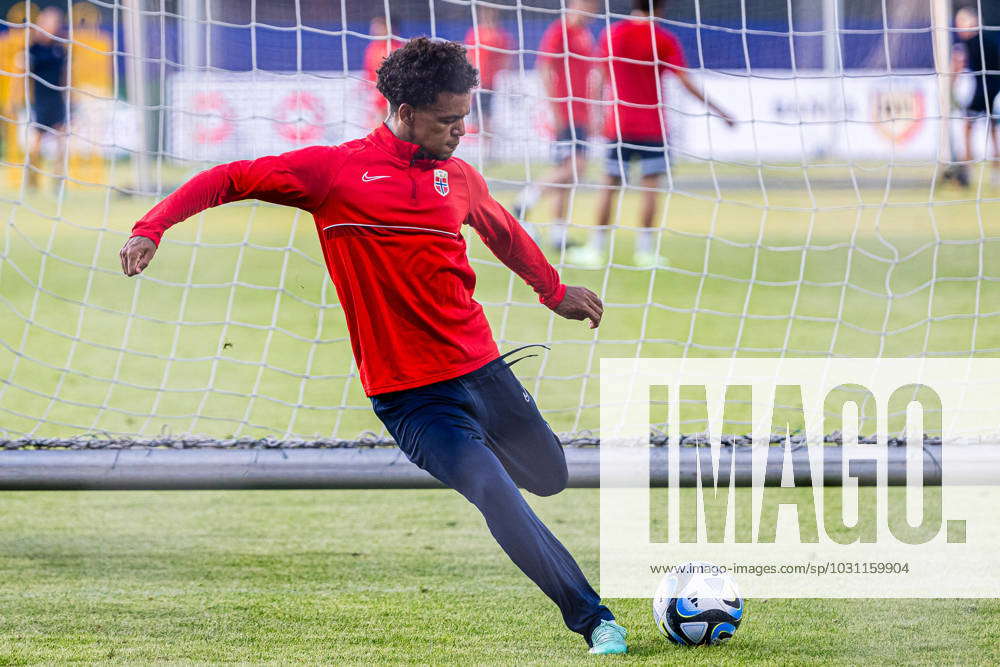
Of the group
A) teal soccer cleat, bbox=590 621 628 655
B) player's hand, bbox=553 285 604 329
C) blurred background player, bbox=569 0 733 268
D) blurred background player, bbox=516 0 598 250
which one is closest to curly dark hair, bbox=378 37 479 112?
player's hand, bbox=553 285 604 329

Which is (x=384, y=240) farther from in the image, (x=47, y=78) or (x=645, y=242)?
(x=645, y=242)

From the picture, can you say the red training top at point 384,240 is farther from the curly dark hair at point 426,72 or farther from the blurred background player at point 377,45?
the blurred background player at point 377,45

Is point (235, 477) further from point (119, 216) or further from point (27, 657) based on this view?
point (119, 216)

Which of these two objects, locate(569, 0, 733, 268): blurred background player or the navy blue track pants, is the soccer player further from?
locate(569, 0, 733, 268): blurred background player

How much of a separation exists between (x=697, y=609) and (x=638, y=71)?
4271 millimetres

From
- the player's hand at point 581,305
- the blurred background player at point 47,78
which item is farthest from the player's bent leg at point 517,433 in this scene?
the blurred background player at point 47,78

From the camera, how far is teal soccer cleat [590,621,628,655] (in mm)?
2928

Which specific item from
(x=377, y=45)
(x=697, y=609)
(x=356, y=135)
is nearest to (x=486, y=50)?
(x=377, y=45)

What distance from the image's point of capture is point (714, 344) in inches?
269

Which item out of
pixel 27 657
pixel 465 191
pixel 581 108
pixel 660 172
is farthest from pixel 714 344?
pixel 27 657

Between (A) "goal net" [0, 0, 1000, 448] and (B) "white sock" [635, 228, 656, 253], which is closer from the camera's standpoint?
(A) "goal net" [0, 0, 1000, 448]

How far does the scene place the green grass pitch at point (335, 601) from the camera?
3045 millimetres

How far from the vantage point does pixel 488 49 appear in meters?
5.09

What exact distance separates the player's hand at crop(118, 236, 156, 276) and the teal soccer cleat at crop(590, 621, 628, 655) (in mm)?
1291
